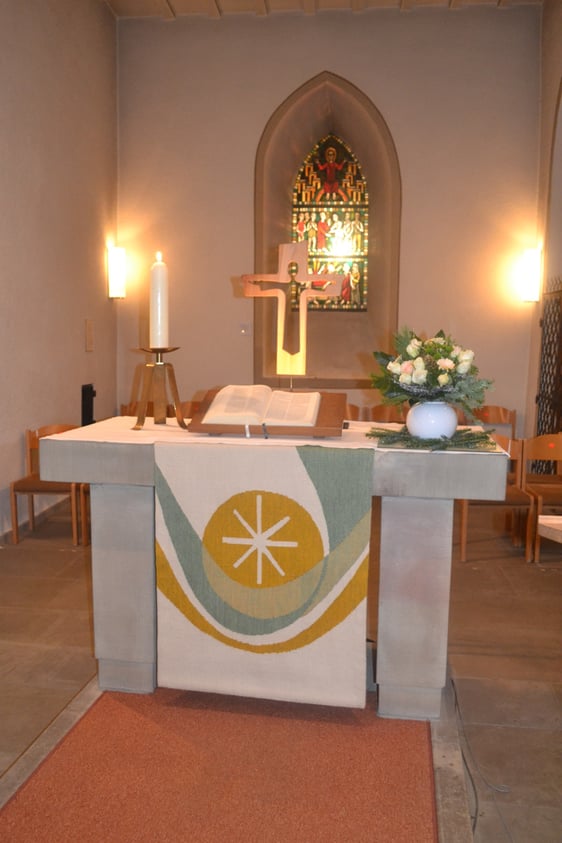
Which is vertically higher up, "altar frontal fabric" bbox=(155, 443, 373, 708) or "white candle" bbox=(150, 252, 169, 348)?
"white candle" bbox=(150, 252, 169, 348)

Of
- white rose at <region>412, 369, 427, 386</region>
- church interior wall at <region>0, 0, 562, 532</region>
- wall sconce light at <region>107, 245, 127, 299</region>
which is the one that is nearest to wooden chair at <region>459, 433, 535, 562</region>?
church interior wall at <region>0, 0, 562, 532</region>

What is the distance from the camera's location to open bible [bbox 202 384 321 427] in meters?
2.66

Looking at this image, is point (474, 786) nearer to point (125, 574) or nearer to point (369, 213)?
point (125, 574)

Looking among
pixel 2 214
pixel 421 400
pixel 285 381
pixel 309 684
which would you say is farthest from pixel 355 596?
pixel 285 381

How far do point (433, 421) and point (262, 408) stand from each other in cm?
64

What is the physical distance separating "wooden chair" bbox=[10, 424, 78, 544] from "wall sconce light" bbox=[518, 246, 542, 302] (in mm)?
4028

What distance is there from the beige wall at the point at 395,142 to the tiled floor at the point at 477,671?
105 inches

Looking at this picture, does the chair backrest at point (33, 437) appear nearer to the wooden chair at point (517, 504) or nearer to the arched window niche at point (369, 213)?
the arched window niche at point (369, 213)

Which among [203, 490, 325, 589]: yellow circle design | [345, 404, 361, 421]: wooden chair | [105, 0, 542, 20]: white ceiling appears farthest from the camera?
[105, 0, 542, 20]: white ceiling

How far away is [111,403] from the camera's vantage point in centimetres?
685

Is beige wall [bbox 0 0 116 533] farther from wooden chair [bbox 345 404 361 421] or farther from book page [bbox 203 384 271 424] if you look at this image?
book page [bbox 203 384 271 424]

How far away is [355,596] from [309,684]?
355mm

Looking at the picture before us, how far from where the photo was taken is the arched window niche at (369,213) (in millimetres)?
6570

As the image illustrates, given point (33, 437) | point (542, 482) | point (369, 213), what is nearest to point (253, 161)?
point (369, 213)
